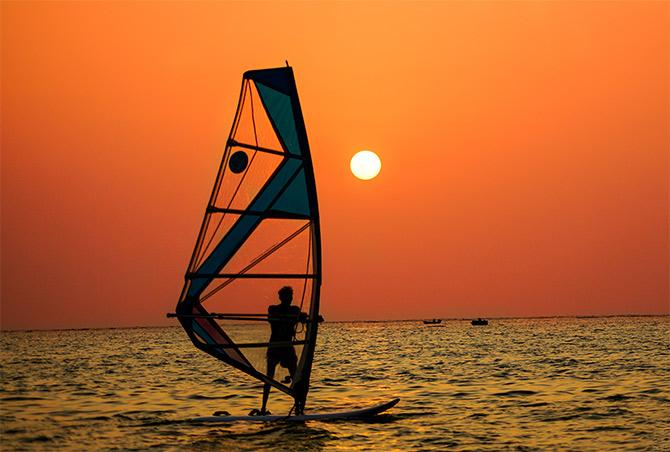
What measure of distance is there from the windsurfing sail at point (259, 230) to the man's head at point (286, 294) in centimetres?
11

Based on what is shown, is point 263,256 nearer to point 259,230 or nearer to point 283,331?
point 259,230

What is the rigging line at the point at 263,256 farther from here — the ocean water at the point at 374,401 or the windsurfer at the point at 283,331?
the ocean water at the point at 374,401

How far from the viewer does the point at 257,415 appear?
18.3m

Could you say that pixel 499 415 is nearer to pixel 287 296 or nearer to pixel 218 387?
pixel 287 296

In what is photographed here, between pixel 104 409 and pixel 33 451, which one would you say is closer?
pixel 33 451

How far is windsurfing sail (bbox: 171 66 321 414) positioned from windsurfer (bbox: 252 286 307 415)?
0.08m

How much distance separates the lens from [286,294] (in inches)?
666

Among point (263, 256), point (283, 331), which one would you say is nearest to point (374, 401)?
point (283, 331)

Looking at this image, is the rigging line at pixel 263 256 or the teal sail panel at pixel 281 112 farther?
the teal sail panel at pixel 281 112

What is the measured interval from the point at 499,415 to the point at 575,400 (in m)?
4.06

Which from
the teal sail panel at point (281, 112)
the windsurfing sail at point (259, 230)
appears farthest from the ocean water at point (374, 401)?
the teal sail panel at point (281, 112)

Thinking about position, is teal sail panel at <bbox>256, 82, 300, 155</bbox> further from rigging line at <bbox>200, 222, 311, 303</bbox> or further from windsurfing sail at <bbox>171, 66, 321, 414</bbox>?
rigging line at <bbox>200, 222, 311, 303</bbox>

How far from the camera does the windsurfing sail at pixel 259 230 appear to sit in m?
16.9

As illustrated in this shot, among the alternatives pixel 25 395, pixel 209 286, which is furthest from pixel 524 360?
pixel 209 286
